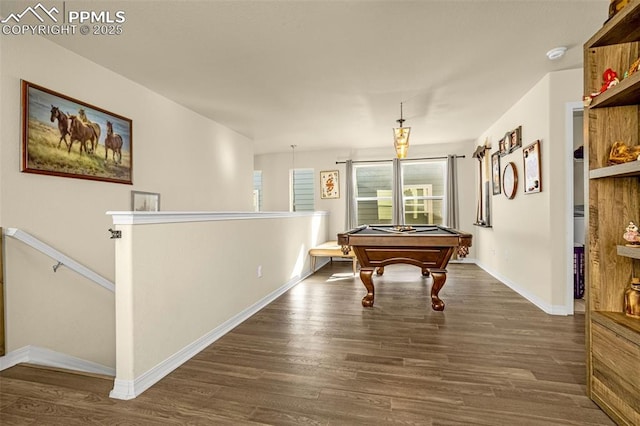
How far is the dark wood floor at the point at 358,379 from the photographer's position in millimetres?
1625

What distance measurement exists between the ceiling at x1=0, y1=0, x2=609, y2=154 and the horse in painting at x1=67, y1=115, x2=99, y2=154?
599 mm

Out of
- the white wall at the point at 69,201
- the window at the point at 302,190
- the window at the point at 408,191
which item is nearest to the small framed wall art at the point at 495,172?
the window at the point at 408,191

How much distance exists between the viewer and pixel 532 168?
351cm

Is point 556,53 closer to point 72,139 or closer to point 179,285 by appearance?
point 179,285

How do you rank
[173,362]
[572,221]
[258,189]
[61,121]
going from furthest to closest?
[258,189] < [572,221] < [61,121] < [173,362]

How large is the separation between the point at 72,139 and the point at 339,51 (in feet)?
7.96

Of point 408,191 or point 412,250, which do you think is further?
point 408,191

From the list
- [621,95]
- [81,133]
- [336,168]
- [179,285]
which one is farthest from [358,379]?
[336,168]

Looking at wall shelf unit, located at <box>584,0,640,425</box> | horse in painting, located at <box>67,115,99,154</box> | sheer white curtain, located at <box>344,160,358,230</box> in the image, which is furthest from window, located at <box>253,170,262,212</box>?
wall shelf unit, located at <box>584,0,640,425</box>

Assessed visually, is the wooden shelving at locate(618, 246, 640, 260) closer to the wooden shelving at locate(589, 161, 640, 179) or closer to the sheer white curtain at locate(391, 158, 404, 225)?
the wooden shelving at locate(589, 161, 640, 179)

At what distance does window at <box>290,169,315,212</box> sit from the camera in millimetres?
7117

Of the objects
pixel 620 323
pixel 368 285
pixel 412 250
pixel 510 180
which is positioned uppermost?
pixel 510 180

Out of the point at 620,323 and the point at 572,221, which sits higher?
the point at 572,221

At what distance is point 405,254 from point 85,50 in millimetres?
3550
